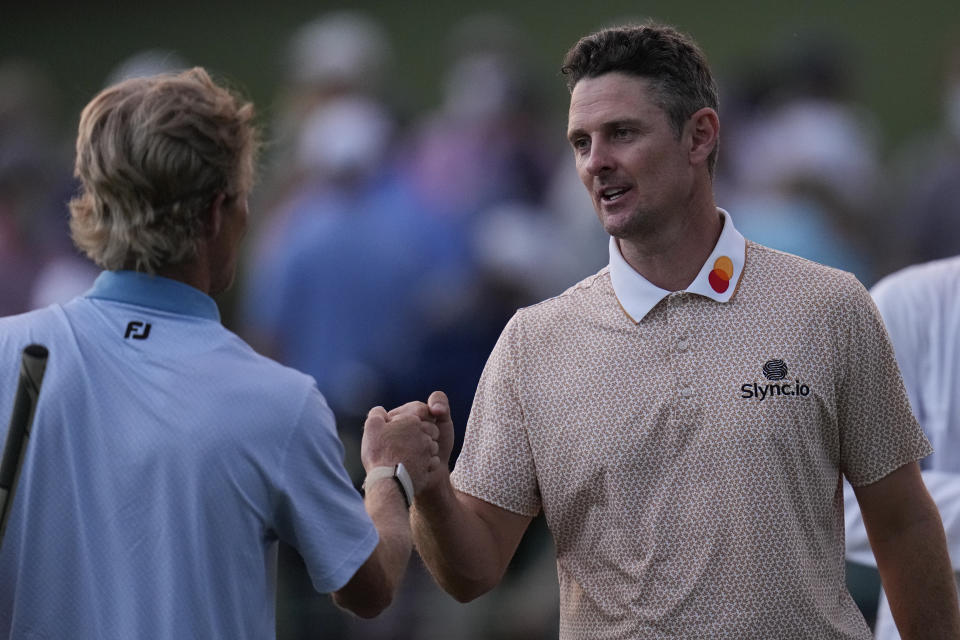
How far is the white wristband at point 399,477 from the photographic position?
2818 millimetres

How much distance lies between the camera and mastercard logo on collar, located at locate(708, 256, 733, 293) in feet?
9.75

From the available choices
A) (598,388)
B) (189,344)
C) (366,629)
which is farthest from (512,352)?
(366,629)

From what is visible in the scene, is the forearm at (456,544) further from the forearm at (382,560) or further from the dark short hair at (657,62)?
the dark short hair at (657,62)

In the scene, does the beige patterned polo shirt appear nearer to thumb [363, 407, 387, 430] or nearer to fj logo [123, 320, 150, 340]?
thumb [363, 407, 387, 430]

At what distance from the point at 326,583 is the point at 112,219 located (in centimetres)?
74

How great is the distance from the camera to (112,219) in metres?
2.48

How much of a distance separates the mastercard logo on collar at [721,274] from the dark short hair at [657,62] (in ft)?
0.96

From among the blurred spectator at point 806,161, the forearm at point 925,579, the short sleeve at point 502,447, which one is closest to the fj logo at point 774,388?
the forearm at point 925,579

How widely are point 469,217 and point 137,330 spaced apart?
4182mm

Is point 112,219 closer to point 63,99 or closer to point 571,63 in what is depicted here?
point 571,63

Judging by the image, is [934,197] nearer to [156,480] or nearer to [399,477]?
[399,477]

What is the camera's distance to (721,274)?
2992 millimetres

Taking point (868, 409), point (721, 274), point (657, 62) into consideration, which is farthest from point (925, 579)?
point (657, 62)

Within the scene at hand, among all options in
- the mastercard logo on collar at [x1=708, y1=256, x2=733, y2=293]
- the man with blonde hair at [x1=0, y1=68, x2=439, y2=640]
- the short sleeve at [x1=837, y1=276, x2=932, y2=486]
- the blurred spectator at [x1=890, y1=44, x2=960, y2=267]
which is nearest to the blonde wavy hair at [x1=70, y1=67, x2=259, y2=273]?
the man with blonde hair at [x1=0, y1=68, x2=439, y2=640]
